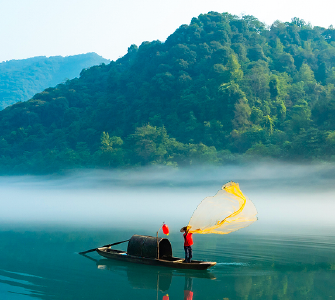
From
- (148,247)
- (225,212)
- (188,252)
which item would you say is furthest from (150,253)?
(225,212)

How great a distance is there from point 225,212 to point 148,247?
384 centimetres

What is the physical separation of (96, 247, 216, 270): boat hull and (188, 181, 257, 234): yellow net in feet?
4.46

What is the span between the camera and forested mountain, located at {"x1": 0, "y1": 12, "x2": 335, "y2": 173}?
7875 cm

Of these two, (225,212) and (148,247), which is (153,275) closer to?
(148,247)

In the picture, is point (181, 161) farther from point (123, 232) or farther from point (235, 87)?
point (123, 232)

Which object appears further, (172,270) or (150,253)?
(150,253)

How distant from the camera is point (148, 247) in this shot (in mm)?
16578

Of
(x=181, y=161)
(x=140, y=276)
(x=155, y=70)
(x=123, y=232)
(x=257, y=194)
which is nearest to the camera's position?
(x=140, y=276)

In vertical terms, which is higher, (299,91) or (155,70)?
(155,70)

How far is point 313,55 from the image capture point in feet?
324

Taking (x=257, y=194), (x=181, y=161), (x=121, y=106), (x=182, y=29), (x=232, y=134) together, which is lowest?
(x=257, y=194)

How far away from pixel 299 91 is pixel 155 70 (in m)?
32.1

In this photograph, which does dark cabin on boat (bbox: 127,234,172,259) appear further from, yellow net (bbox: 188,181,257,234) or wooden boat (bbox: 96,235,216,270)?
yellow net (bbox: 188,181,257,234)

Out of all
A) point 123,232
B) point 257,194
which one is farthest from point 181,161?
point 123,232
